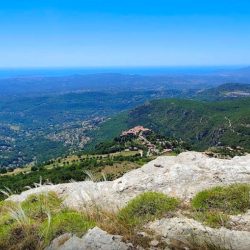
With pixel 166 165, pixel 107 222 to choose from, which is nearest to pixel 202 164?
pixel 166 165

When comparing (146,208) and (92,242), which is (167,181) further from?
(92,242)

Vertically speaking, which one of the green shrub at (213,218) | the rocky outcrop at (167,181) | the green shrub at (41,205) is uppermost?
the green shrub at (213,218)

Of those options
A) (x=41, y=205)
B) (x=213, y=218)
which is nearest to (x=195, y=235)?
(x=213, y=218)

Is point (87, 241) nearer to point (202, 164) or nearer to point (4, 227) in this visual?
point (4, 227)

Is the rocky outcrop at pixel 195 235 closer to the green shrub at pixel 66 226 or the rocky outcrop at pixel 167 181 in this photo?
the green shrub at pixel 66 226

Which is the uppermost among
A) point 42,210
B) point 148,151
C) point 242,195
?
point 242,195

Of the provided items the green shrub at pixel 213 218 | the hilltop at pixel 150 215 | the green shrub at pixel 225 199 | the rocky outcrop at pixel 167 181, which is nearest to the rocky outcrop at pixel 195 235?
the hilltop at pixel 150 215

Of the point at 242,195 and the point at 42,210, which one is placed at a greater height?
the point at 242,195
